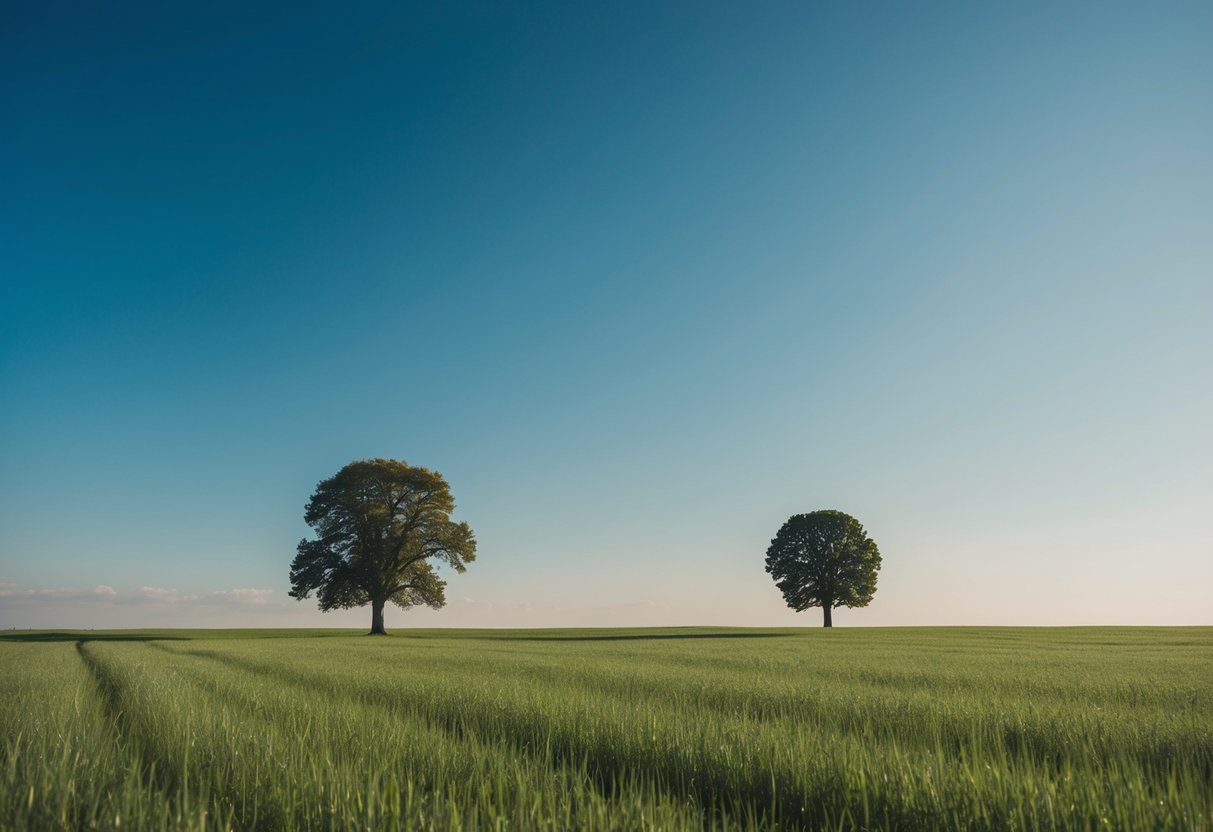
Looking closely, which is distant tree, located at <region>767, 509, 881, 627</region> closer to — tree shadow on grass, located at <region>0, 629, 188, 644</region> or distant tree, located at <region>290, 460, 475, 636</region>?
distant tree, located at <region>290, 460, 475, 636</region>

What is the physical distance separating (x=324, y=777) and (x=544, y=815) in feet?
4.40

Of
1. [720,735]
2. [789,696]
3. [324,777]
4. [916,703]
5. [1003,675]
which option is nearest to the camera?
[324,777]

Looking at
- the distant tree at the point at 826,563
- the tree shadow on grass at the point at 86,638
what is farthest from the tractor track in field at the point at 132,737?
the distant tree at the point at 826,563

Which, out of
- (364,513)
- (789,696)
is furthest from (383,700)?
(364,513)

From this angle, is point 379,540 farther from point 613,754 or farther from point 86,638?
point 613,754

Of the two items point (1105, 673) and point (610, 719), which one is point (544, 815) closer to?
point (610, 719)

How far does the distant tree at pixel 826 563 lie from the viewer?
62094mm

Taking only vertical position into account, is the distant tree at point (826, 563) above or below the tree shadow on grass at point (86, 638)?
above

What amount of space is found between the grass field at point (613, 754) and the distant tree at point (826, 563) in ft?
172

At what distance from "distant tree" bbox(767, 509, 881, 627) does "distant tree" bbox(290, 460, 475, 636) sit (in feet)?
96.7

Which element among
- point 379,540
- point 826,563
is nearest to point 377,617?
point 379,540

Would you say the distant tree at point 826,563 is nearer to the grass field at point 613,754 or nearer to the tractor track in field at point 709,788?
the grass field at point 613,754

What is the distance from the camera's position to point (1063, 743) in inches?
241

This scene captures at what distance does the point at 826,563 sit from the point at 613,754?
201 ft
